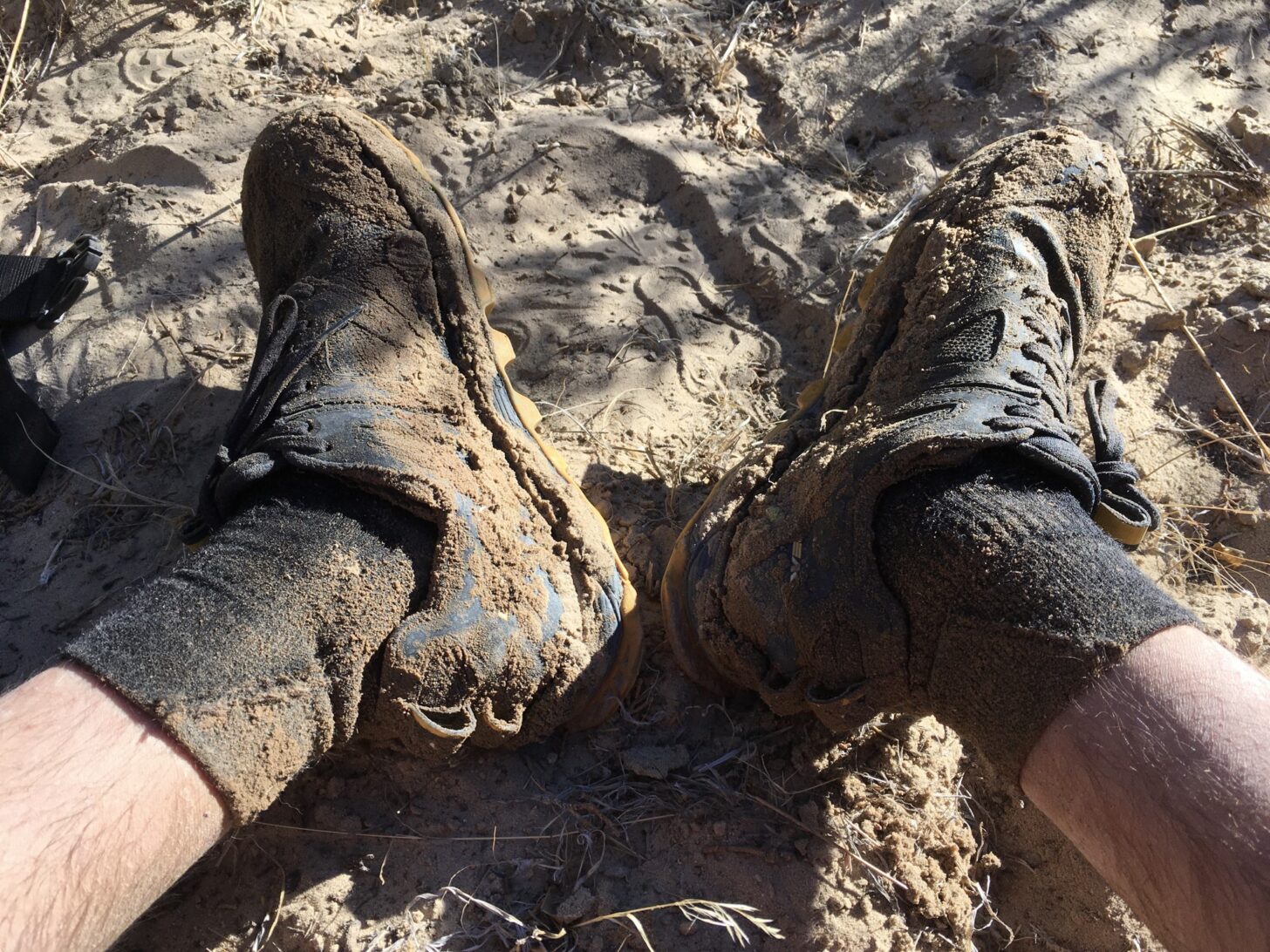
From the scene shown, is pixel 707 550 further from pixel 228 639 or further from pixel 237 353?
pixel 237 353

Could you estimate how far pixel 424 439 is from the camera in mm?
1683

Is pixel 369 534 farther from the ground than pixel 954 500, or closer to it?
closer to it

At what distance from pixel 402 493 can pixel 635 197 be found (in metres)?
1.39

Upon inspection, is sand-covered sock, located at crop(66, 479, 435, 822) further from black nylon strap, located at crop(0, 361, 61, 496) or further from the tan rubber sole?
black nylon strap, located at crop(0, 361, 61, 496)

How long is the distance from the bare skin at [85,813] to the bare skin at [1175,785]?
1218mm

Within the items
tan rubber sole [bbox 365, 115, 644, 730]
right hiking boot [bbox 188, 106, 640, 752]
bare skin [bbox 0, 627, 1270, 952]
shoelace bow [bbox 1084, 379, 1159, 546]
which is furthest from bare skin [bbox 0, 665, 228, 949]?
shoelace bow [bbox 1084, 379, 1159, 546]

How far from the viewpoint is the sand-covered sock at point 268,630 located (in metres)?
1.25

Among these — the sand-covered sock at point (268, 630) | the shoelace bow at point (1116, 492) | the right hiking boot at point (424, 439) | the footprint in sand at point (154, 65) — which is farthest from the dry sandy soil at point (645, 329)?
the shoelace bow at point (1116, 492)

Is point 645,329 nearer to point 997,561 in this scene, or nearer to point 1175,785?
point 997,561

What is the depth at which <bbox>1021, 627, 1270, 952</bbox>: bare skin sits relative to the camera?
1.07 meters

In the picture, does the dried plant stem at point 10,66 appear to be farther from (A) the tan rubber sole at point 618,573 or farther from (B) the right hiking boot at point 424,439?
(A) the tan rubber sole at point 618,573

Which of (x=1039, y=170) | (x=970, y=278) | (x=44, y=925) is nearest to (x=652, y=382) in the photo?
(x=970, y=278)

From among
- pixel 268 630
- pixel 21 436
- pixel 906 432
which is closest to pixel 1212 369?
pixel 906 432

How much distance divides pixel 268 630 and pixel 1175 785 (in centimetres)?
129
